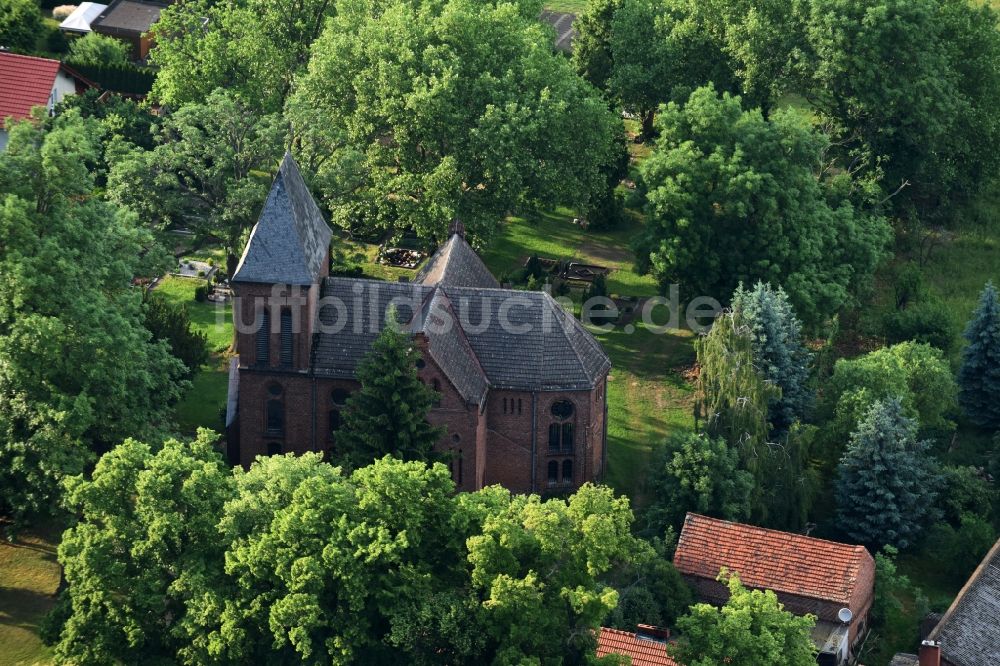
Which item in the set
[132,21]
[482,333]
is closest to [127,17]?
[132,21]

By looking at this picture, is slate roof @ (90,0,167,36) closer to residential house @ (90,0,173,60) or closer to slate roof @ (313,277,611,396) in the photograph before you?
residential house @ (90,0,173,60)

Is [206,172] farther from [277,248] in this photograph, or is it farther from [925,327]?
[925,327]

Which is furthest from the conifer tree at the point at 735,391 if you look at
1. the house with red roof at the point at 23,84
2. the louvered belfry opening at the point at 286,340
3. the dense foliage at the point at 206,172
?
the house with red roof at the point at 23,84

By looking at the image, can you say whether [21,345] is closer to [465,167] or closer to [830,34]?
[465,167]

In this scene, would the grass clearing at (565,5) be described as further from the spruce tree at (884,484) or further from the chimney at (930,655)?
the chimney at (930,655)

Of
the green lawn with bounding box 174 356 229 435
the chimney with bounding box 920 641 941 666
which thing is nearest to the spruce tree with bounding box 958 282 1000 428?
the chimney with bounding box 920 641 941 666

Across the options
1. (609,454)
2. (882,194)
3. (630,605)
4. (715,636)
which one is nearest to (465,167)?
(609,454)

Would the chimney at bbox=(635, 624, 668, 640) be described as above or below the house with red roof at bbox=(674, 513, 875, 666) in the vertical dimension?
below
